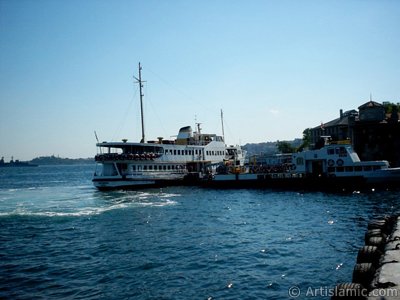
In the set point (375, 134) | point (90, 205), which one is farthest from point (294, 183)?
point (375, 134)

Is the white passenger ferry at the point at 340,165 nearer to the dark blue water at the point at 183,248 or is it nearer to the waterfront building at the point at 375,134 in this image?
the dark blue water at the point at 183,248

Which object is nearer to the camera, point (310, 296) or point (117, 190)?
point (310, 296)

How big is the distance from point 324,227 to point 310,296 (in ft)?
38.1

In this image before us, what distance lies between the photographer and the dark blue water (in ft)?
44.8

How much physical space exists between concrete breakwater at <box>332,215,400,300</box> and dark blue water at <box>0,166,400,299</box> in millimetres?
1645

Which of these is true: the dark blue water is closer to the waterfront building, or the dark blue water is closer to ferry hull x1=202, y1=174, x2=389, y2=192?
ferry hull x1=202, y1=174, x2=389, y2=192

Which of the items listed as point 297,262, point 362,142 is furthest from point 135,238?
point 362,142

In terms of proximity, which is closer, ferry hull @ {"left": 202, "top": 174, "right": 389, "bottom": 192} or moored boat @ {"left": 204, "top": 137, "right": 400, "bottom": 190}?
moored boat @ {"left": 204, "top": 137, "right": 400, "bottom": 190}

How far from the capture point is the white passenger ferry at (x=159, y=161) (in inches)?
1913

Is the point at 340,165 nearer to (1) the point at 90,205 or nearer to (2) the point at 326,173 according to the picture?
(2) the point at 326,173

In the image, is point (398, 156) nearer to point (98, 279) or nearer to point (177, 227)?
point (177, 227)

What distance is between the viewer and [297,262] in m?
15.9

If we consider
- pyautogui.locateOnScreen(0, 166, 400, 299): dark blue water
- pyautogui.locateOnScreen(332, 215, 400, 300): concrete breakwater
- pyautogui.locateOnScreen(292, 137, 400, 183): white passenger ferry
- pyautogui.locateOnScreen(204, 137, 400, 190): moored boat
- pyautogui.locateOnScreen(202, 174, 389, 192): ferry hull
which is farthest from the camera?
pyautogui.locateOnScreen(202, 174, 389, 192): ferry hull

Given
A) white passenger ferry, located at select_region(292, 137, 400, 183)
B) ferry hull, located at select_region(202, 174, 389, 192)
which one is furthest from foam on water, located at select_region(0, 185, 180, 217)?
white passenger ferry, located at select_region(292, 137, 400, 183)
